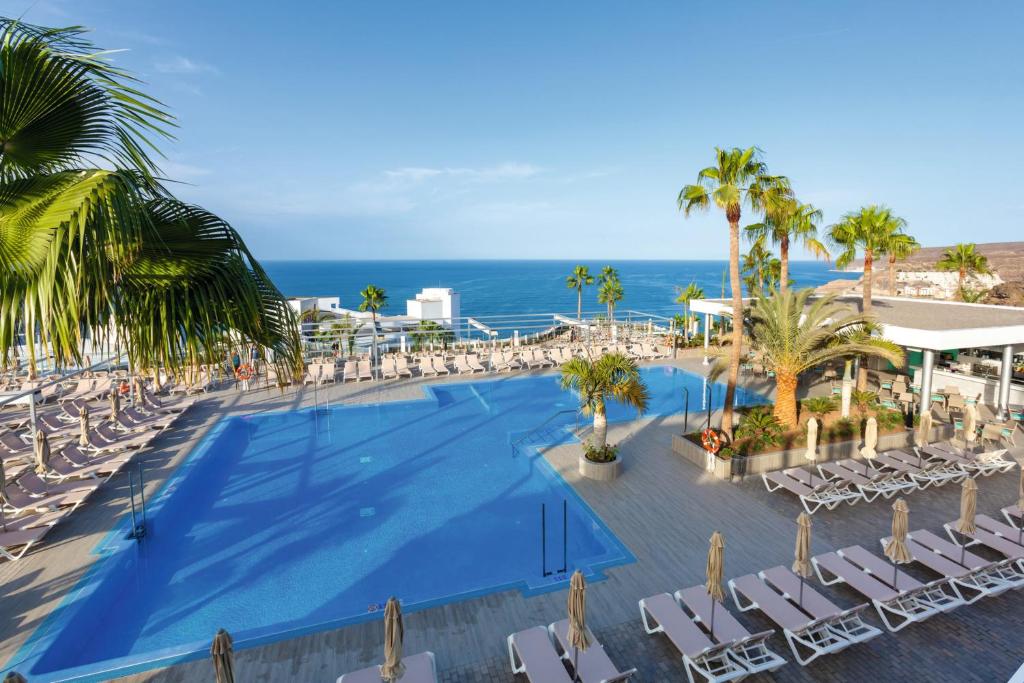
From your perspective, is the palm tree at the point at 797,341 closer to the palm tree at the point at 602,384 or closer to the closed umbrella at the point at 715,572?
the palm tree at the point at 602,384

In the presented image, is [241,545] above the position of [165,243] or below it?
below

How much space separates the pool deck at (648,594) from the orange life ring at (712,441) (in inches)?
20.9

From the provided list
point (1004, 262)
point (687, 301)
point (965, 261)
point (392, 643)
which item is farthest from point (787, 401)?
point (1004, 262)

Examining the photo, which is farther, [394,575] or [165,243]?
[394,575]

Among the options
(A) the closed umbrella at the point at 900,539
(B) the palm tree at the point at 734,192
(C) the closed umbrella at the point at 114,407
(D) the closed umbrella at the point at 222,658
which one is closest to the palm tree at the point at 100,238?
(D) the closed umbrella at the point at 222,658

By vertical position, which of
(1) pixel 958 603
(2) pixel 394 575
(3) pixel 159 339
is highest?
(3) pixel 159 339

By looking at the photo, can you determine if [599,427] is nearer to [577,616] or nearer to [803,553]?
[803,553]

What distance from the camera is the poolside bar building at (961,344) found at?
11.4 metres

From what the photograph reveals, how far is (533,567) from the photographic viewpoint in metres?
7.28

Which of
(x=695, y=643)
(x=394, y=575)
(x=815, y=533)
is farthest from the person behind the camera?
(x=815, y=533)

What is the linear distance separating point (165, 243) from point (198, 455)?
1076 centimetres

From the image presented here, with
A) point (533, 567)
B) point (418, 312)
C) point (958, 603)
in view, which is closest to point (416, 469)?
point (533, 567)

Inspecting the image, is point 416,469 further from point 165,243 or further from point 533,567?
point 165,243

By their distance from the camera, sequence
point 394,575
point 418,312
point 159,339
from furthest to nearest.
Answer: point 418,312 → point 394,575 → point 159,339
